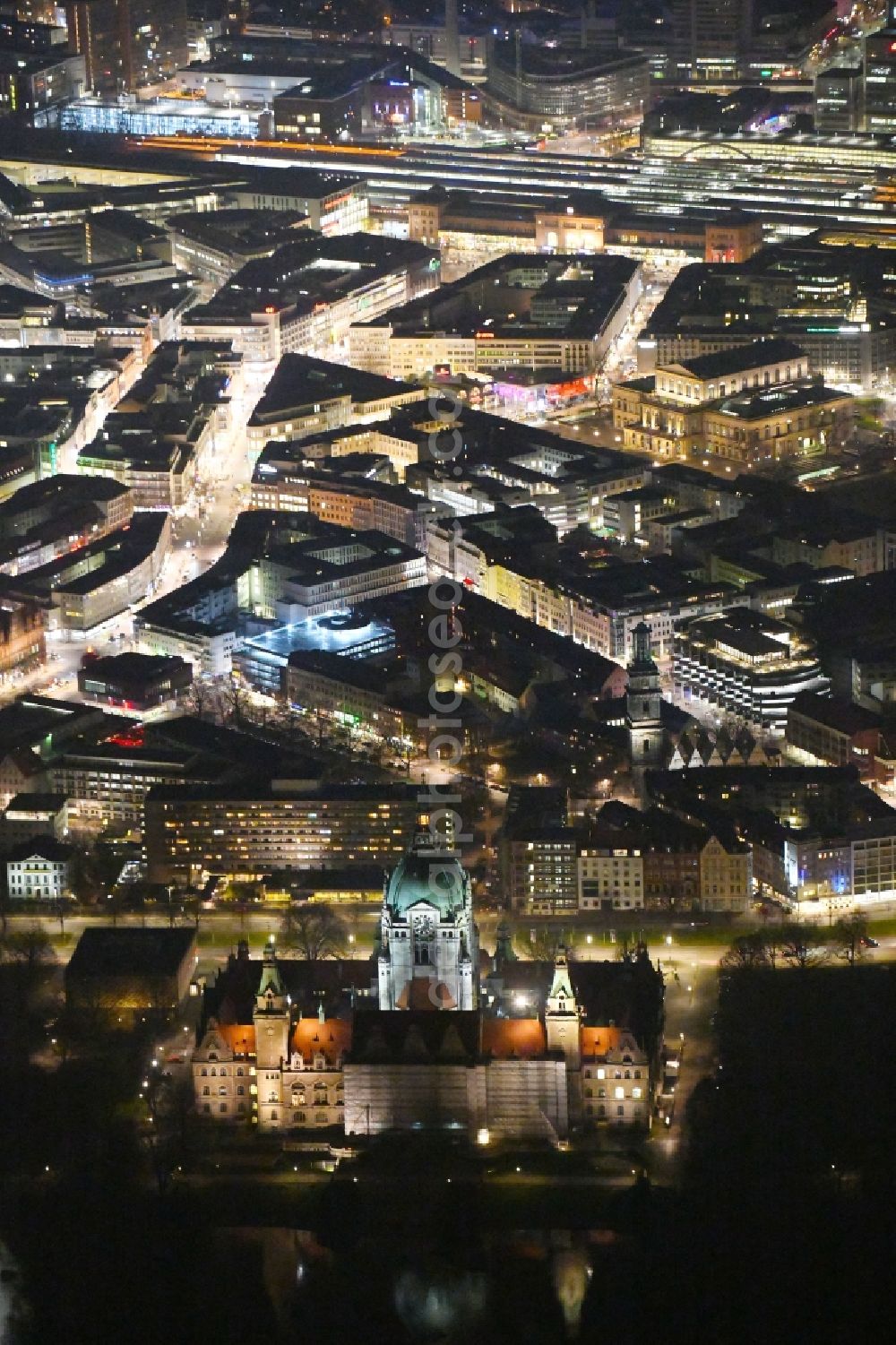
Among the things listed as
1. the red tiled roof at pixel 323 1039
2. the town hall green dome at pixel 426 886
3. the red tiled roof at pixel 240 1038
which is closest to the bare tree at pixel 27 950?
the red tiled roof at pixel 240 1038

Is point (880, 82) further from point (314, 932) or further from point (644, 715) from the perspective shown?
point (314, 932)

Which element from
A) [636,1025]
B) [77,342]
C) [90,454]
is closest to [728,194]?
[77,342]

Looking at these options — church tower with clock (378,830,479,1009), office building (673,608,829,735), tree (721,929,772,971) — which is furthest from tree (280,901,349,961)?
office building (673,608,829,735)

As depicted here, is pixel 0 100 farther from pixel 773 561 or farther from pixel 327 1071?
pixel 327 1071

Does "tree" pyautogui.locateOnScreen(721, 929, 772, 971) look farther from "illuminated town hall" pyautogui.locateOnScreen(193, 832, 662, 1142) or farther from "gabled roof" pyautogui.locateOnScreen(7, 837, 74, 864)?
"gabled roof" pyautogui.locateOnScreen(7, 837, 74, 864)

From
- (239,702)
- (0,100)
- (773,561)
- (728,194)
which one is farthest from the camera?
(0,100)
